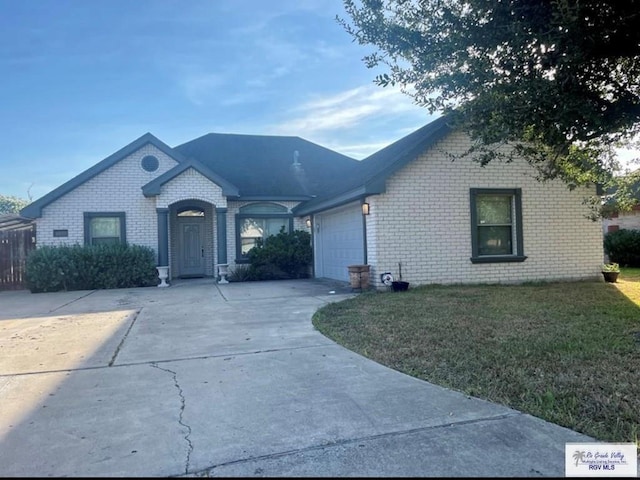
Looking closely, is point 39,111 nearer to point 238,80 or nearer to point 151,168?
point 151,168

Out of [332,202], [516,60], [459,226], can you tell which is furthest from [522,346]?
[332,202]

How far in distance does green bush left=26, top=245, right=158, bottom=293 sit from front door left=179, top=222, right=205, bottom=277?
2533mm

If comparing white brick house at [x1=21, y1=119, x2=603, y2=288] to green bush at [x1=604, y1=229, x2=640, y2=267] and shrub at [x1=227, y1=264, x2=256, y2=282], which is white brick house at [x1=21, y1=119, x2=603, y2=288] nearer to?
shrub at [x1=227, y1=264, x2=256, y2=282]

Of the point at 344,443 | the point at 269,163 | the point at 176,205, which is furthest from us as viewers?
the point at 269,163

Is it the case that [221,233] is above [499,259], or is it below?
A: above

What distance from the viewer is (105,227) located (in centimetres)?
1514

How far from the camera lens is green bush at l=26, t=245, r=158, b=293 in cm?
1313

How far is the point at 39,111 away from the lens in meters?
17.5

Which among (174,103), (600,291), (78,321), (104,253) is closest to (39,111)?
(174,103)

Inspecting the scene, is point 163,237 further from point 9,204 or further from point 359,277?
point 9,204

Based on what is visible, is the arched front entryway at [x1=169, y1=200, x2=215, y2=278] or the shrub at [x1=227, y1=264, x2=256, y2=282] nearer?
the shrub at [x1=227, y1=264, x2=256, y2=282]

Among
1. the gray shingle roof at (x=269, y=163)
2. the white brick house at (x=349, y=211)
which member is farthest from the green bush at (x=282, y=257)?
the gray shingle roof at (x=269, y=163)

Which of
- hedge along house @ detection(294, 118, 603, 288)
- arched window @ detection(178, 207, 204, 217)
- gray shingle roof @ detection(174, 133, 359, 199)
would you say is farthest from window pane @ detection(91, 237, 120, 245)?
hedge along house @ detection(294, 118, 603, 288)

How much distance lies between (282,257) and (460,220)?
672cm
